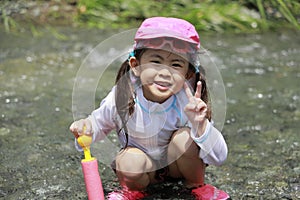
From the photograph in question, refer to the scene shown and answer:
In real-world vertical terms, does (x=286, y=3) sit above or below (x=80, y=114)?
below

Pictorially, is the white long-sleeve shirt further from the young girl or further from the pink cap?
the pink cap

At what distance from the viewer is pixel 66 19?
5.02 m

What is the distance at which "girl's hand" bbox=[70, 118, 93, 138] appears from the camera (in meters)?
1.78

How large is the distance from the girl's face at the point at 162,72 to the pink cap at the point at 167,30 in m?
0.06

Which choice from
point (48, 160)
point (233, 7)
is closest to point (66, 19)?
point (233, 7)

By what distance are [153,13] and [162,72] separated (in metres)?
3.28

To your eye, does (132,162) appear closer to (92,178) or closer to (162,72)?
(92,178)

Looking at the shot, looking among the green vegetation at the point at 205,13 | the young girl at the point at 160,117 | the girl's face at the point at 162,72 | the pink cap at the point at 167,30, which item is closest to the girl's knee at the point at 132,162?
the young girl at the point at 160,117

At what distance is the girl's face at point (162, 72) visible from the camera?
1.80 m

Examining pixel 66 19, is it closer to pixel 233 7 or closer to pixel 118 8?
pixel 118 8

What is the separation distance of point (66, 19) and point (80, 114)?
10.2ft

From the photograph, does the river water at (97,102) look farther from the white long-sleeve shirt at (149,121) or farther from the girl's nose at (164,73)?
the girl's nose at (164,73)

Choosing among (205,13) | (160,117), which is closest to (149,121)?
(160,117)

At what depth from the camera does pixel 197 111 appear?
1.73 meters
